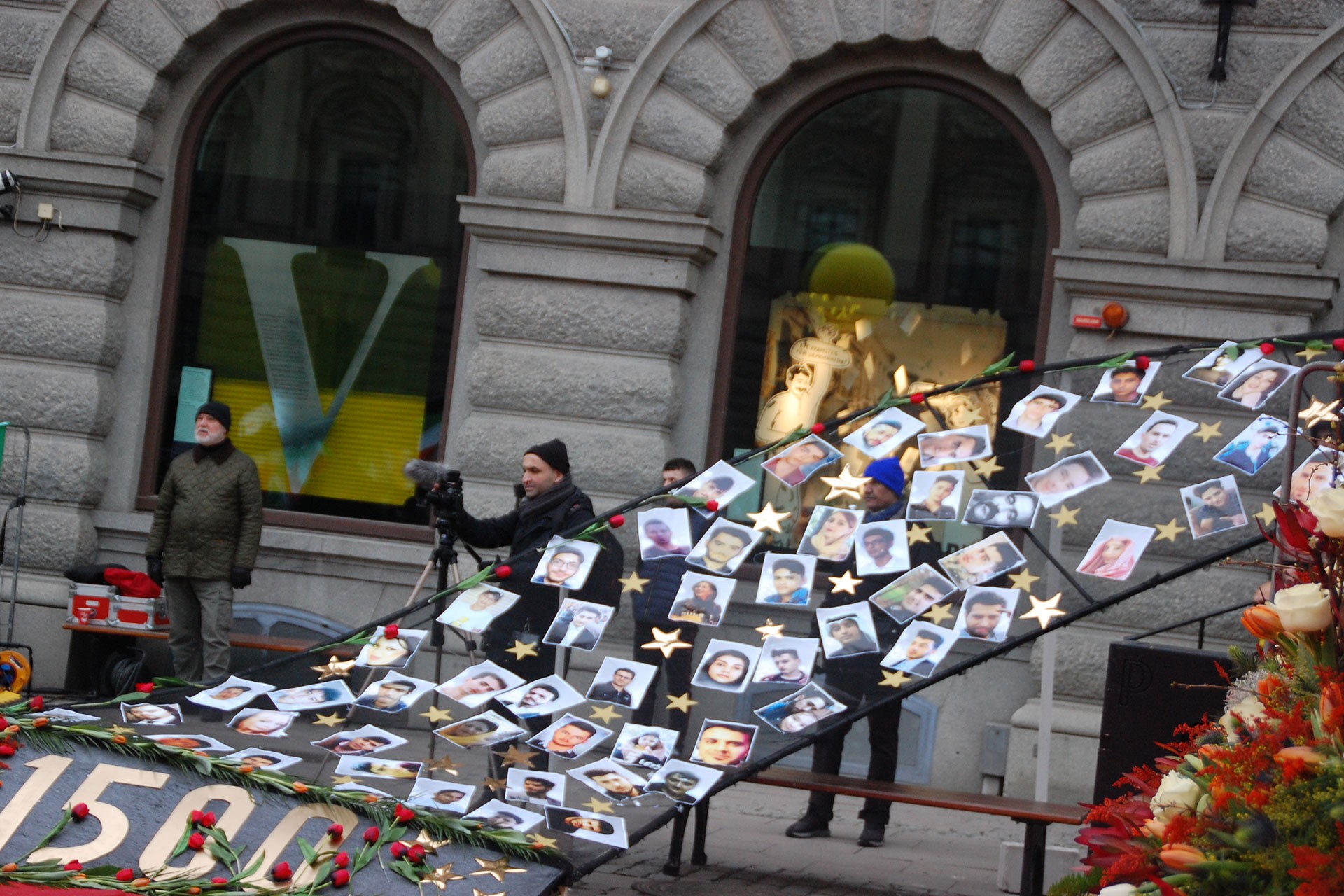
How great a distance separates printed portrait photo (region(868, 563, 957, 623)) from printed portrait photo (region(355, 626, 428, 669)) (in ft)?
5.69

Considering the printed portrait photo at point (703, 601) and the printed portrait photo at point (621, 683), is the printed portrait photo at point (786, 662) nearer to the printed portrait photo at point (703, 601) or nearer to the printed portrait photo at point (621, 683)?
the printed portrait photo at point (703, 601)

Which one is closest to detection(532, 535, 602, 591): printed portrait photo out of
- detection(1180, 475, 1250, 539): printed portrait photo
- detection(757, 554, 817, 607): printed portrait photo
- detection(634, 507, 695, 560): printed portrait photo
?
detection(634, 507, 695, 560): printed portrait photo

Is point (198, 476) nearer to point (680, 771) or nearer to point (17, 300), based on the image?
point (17, 300)

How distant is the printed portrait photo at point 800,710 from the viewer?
5.50m

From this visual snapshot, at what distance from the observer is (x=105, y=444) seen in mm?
10172

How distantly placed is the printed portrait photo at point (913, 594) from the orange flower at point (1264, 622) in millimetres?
2819

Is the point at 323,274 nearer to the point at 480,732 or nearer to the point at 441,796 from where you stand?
the point at 480,732

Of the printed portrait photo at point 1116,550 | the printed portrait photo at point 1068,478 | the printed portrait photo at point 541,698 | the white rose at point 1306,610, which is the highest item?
the printed portrait photo at point 1068,478

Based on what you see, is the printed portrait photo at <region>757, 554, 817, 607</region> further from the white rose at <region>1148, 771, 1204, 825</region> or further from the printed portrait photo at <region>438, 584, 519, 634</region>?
the white rose at <region>1148, 771, 1204, 825</region>

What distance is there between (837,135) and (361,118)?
3.35 m

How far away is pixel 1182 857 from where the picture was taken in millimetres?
2439

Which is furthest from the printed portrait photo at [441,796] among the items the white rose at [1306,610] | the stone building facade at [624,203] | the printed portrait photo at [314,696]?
the stone building facade at [624,203]

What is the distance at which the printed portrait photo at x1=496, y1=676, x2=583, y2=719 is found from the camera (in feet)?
17.7

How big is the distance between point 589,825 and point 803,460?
5.58ft
